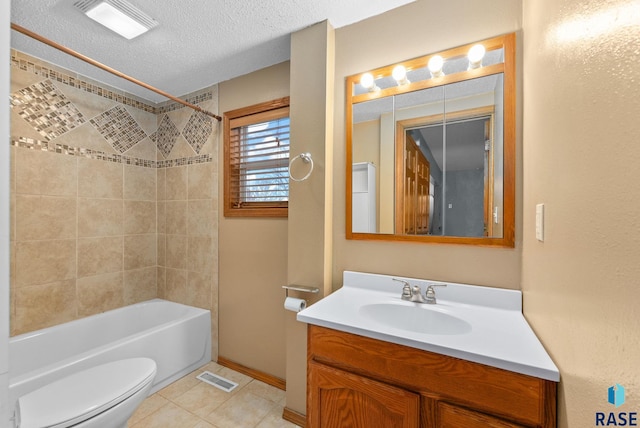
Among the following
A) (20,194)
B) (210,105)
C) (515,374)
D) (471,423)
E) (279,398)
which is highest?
(210,105)

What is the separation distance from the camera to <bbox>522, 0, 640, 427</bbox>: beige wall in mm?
438

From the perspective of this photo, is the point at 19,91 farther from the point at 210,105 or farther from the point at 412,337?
the point at 412,337

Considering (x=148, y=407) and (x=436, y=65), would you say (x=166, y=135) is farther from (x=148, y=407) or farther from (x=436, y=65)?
(x=436, y=65)

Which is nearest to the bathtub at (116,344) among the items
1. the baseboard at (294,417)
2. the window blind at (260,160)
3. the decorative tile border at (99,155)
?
the baseboard at (294,417)

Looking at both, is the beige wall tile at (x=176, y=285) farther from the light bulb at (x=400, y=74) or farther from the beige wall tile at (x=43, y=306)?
the light bulb at (x=400, y=74)

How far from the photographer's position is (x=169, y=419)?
5.25ft

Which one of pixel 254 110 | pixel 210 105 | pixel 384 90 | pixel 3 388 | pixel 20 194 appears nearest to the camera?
pixel 3 388

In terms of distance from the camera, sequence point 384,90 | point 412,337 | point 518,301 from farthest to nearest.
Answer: point 384,90
point 518,301
point 412,337

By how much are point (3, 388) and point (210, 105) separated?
7.06 ft

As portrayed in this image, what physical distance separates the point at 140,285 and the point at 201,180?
1.15 metres

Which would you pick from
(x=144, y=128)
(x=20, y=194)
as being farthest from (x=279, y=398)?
(x=144, y=128)

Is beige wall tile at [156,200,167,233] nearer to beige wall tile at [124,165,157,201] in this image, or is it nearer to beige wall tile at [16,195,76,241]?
beige wall tile at [124,165,157,201]

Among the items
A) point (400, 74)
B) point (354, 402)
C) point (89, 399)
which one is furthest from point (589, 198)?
point (89, 399)

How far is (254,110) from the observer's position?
204cm
